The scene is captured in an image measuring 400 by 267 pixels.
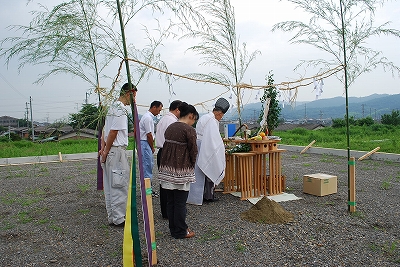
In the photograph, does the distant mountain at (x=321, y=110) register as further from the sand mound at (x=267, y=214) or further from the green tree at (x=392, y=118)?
the sand mound at (x=267, y=214)

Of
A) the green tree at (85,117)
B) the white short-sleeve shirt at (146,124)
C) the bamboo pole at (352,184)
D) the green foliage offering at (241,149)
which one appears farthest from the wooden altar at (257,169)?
the green tree at (85,117)

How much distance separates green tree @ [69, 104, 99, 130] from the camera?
3.09 meters

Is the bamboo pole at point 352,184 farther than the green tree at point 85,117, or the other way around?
the bamboo pole at point 352,184

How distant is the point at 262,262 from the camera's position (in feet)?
11.0

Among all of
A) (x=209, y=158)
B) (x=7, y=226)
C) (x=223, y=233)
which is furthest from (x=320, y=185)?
(x=7, y=226)

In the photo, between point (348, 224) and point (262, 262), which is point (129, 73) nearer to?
point (262, 262)

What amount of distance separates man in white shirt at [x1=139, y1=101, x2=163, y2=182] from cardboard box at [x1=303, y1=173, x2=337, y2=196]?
9.26 feet

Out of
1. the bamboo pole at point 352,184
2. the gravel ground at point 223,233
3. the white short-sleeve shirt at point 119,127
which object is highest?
the white short-sleeve shirt at point 119,127

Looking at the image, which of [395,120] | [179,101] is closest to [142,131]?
[179,101]

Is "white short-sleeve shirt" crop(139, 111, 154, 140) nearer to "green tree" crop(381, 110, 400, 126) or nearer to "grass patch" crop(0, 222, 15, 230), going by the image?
"grass patch" crop(0, 222, 15, 230)

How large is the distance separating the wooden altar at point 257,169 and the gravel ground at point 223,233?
35 cm

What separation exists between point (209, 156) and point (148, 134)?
3.56 ft

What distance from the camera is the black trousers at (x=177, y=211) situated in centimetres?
389

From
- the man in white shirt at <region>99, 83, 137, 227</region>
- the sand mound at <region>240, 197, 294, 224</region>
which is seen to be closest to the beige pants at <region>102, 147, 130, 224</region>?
the man in white shirt at <region>99, 83, 137, 227</region>
